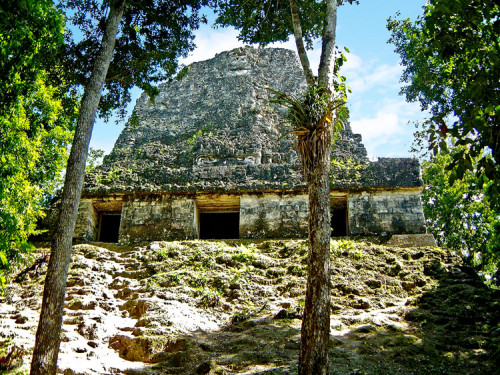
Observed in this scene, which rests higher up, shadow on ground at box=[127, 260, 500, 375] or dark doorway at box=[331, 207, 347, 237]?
dark doorway at box=[331, 207, 347, 237]

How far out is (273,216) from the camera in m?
9.39

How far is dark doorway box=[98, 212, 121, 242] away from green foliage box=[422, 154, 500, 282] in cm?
969

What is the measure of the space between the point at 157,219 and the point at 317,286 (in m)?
5.54

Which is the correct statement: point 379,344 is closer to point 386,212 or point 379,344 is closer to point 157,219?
point 386,212

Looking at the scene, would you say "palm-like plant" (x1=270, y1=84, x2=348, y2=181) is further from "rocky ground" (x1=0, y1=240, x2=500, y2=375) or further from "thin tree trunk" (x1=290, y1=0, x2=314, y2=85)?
"rocky ground" (x1=0, y1=240, x2=500, y2=375)

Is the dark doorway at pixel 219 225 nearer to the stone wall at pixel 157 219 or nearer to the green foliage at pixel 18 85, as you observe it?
the stone wall at pixel 157 219

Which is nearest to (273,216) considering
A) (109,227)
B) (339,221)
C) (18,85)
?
(339,221)

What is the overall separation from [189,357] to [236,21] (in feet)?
19.9

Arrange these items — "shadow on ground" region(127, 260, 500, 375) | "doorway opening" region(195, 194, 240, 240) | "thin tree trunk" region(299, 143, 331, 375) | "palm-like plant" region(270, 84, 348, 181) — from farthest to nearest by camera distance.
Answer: "doorway opening" region(195, 194, 240, 240), "palm-like plant" region(270, 84, 348, 181), "shadow on ground" region(127, 260, 500, 375), "thin tree trunk" region(299, 143, 331, 375)

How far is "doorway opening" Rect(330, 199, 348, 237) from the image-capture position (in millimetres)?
9828

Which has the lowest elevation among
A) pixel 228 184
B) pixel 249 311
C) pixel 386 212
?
pixel 249 311

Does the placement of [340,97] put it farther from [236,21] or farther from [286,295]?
[236,21]

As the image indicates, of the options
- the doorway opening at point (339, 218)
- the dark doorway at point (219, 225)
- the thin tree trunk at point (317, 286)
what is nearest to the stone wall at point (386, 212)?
the doorway opening at point (339, 218)

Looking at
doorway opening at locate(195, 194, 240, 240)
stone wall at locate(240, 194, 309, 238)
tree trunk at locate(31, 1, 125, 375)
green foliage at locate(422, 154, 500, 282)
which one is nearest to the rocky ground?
tree trunk at locate(31, 1, 125, 375)
